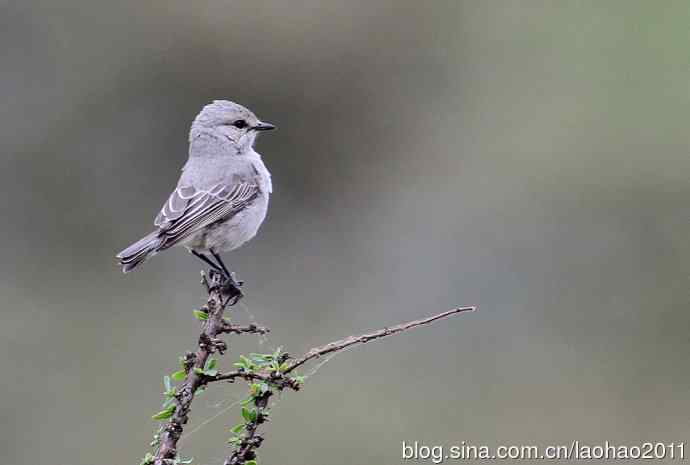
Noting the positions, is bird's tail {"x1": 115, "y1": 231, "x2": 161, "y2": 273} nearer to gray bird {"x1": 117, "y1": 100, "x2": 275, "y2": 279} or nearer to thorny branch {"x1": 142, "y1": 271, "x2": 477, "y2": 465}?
gray bird {"x1": 117, "y1": 100, "x2": 275, "y2": 279}

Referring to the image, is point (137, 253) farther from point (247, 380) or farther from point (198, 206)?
point (247, 380)

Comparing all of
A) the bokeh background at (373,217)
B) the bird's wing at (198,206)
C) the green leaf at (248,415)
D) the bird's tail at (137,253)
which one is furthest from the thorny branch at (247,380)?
the bokeh background at (373,217)

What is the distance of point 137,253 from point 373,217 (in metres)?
6.94

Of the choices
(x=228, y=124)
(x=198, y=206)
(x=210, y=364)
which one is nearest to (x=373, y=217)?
(x=228, y=124)

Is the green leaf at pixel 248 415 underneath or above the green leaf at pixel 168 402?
underneath

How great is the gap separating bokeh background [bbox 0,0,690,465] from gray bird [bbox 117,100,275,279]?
2.24m

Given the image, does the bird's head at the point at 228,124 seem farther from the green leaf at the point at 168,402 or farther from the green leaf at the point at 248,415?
the green leaf at the point at 248,415

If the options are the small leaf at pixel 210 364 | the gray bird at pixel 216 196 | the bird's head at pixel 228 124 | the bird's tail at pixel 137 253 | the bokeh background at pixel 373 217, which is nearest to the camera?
the small leaf at pixel 210 364

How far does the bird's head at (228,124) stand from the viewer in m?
7.73

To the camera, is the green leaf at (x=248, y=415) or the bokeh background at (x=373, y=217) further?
the bokeh background at (x=373, y=217)

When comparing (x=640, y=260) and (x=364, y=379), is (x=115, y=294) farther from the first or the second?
(x=640, y=260)

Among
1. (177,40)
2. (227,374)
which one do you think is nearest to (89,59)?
(177,40)

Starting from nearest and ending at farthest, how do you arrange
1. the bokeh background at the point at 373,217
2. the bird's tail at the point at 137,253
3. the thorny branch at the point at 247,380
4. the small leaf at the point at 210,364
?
the thorny branch at the point at 247,380 → the small leaf at the point at 210,364 → the bird's tail at the point at 137,253 → the bokeh background at the point at 373,217

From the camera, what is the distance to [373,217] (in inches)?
507
